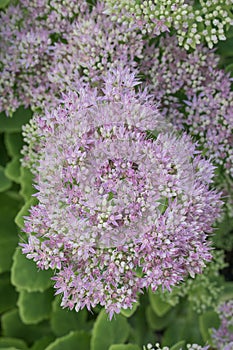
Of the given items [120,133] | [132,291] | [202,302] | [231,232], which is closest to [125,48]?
[120,133]

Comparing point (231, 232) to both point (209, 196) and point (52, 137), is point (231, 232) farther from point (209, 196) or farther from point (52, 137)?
point (52, 137)

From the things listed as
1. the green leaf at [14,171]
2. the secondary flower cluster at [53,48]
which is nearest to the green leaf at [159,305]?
the green leaf at [14,171]

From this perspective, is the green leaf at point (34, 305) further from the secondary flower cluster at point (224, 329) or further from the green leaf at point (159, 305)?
the secondary flower cluster at point (224, 329)

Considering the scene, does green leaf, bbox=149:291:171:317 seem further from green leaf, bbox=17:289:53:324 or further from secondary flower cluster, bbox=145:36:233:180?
secondary flower cluster, bbox=145:36:233:180

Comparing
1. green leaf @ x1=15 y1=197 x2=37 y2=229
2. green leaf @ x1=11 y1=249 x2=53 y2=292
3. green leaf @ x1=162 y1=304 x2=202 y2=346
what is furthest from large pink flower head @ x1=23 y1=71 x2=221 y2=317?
green leaf @ x1=162 y1=304 x2=202 y2=346

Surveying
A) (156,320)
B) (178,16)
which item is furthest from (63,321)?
(178,16)
